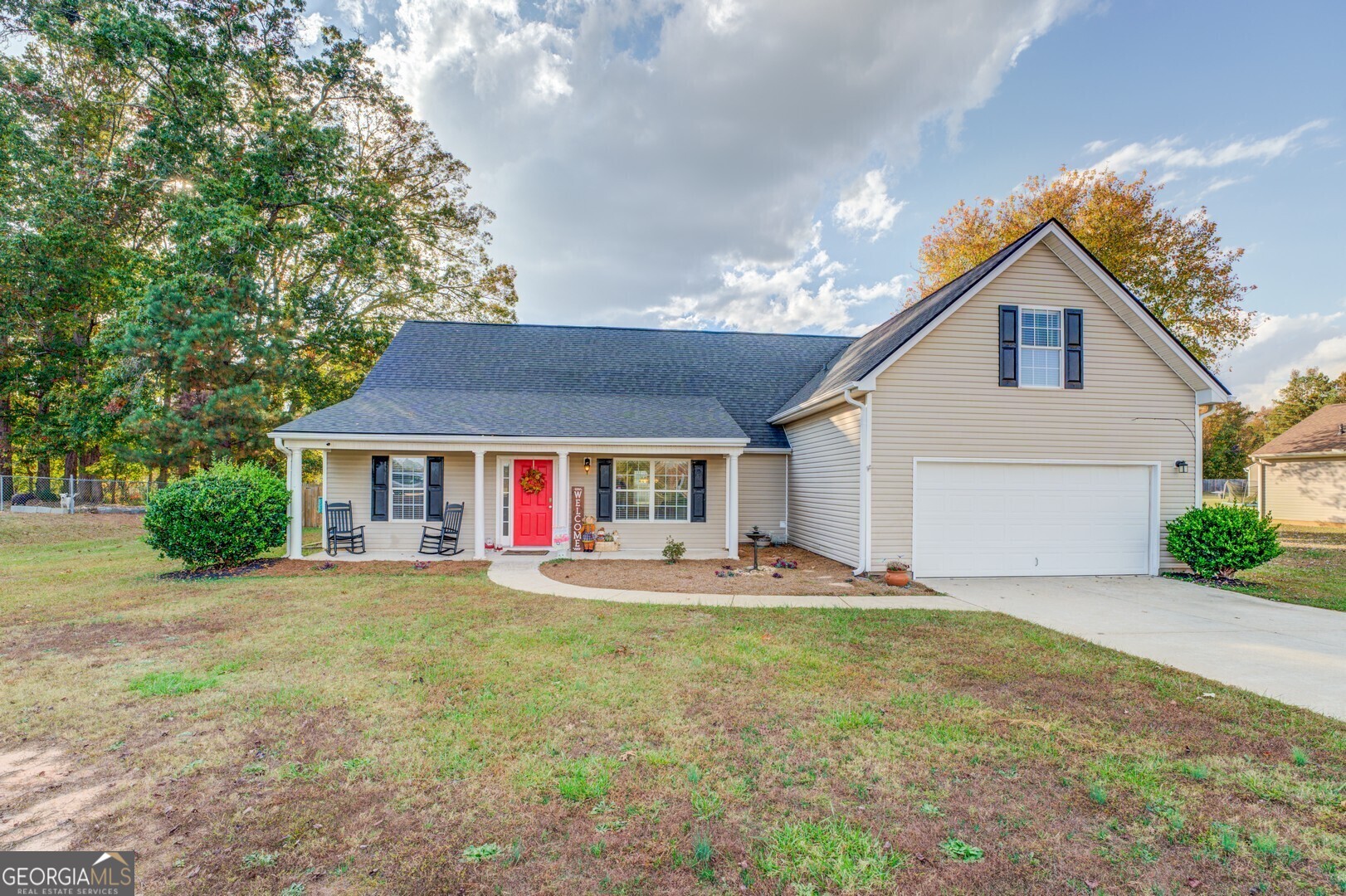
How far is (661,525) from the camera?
1284 centimetres

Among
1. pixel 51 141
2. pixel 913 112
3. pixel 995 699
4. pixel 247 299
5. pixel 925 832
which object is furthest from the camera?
pixel 51 141

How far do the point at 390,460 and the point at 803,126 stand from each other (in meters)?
12.9

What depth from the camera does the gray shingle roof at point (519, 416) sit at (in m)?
11.3

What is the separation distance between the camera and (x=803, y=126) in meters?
13.8

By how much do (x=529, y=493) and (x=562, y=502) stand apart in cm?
126

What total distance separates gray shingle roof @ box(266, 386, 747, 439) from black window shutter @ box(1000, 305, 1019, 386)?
205 inches

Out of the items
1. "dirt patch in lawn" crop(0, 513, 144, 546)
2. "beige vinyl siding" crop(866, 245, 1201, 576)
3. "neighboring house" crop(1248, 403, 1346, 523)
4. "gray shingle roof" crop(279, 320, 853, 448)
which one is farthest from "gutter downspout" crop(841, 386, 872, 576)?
"neighboring house" crop(1248, 403, 1346, 523)

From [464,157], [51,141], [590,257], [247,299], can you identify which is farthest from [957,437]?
[51,141]

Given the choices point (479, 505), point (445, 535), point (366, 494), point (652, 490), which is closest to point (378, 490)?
point (366, 494)

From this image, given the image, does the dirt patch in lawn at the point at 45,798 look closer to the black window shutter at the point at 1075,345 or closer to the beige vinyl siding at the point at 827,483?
the beige vinyl siding at the point at 827,483

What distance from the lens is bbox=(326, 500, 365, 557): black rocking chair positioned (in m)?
11.5

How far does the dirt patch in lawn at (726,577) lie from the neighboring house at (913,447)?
0.67m

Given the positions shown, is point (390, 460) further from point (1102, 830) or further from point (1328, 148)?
point (1328, 148)

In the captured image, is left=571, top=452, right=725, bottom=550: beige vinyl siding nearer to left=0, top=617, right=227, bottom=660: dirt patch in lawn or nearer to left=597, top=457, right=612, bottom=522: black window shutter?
left=597, top=457, right=612, bottom=522: black window shutter
